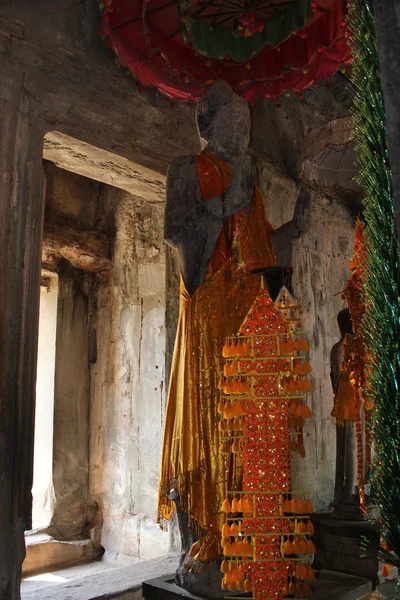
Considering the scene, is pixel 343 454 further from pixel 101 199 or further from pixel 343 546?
pixel 101 199

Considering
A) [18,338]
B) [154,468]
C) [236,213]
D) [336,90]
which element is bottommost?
[154,468]

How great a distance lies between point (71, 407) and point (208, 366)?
9.28 feet

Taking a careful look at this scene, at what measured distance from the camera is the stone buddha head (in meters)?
3.49

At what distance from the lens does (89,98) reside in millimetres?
3895

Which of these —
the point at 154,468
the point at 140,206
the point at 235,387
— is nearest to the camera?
the point at 235,387

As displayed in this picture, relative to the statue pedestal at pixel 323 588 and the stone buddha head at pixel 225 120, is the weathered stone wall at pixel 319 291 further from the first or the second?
the stone buddha head at pixel 225 120

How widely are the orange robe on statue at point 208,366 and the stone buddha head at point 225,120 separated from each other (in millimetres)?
111

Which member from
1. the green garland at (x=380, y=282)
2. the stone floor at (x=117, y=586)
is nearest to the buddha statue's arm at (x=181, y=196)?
the green garland at (x=380, y=282)

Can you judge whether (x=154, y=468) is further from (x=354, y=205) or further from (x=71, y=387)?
(x=354, y=205)

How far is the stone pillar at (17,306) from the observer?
10.0ft

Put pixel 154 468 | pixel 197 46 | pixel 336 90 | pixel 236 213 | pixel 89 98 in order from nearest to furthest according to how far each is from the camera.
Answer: pixel 236 213, pixel 89 98, pixel 197 46, pixel 154 468, pixel 336 90

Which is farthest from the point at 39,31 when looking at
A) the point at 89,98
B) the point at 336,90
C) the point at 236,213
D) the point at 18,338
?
the point at 336,90

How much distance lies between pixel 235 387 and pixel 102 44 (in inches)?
107

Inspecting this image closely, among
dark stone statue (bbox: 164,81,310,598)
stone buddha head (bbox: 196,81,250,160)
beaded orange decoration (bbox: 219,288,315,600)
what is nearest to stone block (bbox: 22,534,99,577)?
dark stone statue (bbox: 164,81,310,598)
